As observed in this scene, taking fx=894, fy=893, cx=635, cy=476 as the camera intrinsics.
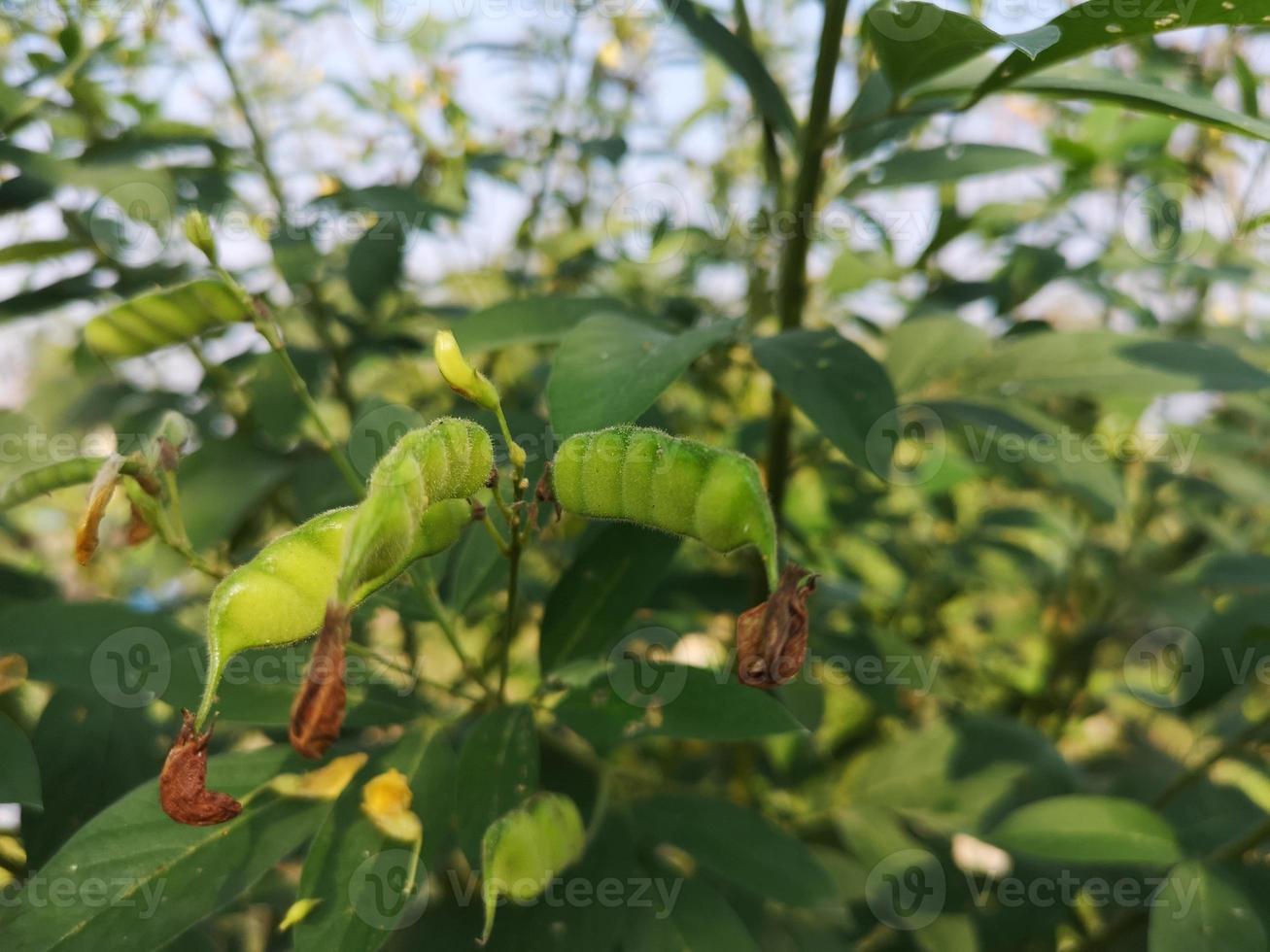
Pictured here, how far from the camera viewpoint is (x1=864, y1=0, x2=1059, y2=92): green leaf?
81cm

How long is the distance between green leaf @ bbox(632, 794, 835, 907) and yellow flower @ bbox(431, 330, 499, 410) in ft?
1.91

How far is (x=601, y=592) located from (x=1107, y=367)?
704mm

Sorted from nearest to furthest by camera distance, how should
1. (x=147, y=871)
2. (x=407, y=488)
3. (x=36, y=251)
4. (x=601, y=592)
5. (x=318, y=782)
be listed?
(x=407, y=488)
(x=147, y=871)
(x=318, y=782)
(x=601, y=592)
(x=36, y=251)

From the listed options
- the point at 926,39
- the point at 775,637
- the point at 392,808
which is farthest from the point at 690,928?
the point at 926,39

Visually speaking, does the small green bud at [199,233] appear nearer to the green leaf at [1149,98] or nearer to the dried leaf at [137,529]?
the dried leaf at [137,529]

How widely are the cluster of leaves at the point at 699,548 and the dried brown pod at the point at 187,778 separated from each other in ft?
0.61

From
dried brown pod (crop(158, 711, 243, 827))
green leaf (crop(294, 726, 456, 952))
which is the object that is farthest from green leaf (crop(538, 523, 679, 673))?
dried brown pod (crop(158, 711, 243, 827))

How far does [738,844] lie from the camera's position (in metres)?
1.03

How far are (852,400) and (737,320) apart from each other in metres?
0.15

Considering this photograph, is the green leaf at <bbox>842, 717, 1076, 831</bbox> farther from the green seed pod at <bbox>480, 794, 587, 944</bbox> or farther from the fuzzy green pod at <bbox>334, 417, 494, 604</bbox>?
the fuzzy green pod at <bbox>334, 417, 494, 604</bbox>

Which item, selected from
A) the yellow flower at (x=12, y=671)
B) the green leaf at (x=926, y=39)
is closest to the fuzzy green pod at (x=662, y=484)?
the green leaf at (x=926, y=39)

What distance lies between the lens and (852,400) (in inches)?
36.6

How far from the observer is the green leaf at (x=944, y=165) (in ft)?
3.89

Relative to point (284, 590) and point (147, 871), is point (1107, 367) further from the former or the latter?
point (147, 871)
